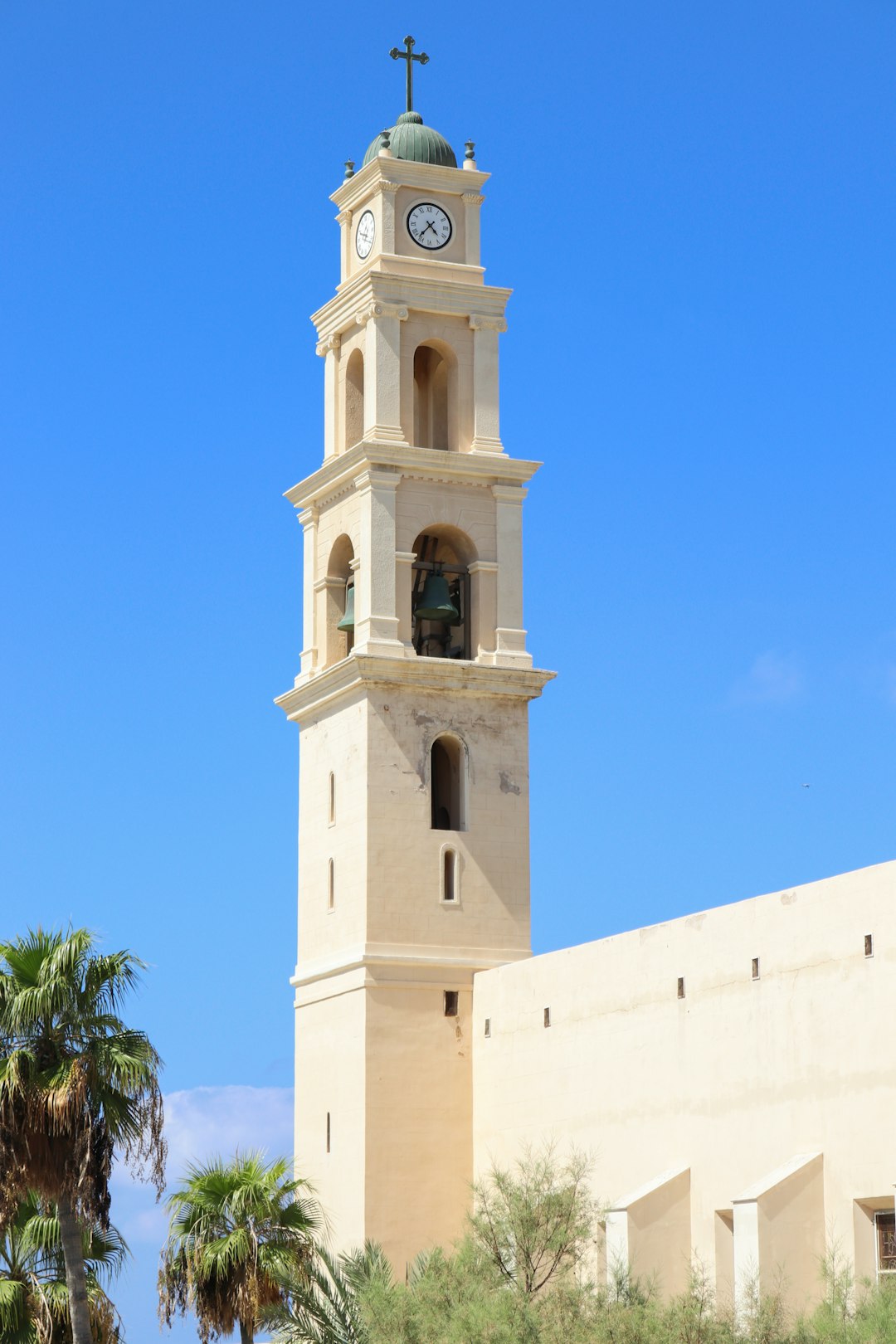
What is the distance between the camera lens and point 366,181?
41656 millimetres

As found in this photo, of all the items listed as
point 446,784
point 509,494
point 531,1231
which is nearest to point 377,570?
point 509,494

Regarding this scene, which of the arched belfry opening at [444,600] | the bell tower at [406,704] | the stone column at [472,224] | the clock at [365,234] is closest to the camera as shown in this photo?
the bell tower at [406,704]

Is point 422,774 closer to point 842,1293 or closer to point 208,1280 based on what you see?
point 208,1280

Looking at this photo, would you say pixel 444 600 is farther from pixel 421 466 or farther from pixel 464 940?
pixel 464 940

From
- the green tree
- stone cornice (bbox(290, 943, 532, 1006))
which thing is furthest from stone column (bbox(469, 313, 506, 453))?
the green tree

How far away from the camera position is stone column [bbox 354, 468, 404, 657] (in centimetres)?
3888

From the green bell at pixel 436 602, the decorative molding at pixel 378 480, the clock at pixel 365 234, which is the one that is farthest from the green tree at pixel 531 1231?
the clock at pixel 365 234

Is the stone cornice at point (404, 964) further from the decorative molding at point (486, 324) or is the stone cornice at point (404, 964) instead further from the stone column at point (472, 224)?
the stone column at point (472, 224)

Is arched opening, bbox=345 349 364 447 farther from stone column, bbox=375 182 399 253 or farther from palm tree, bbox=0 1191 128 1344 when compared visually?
palm tree, bbox=0 1191 128 1344

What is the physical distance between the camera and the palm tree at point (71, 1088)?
92.3ft

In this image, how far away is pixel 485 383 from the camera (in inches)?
1618

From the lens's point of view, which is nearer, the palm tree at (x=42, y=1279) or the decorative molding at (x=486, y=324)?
the palm tree at (x=42, y=1279)

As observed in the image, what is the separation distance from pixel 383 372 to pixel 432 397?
2.30 meters

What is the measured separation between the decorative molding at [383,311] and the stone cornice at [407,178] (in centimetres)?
220
